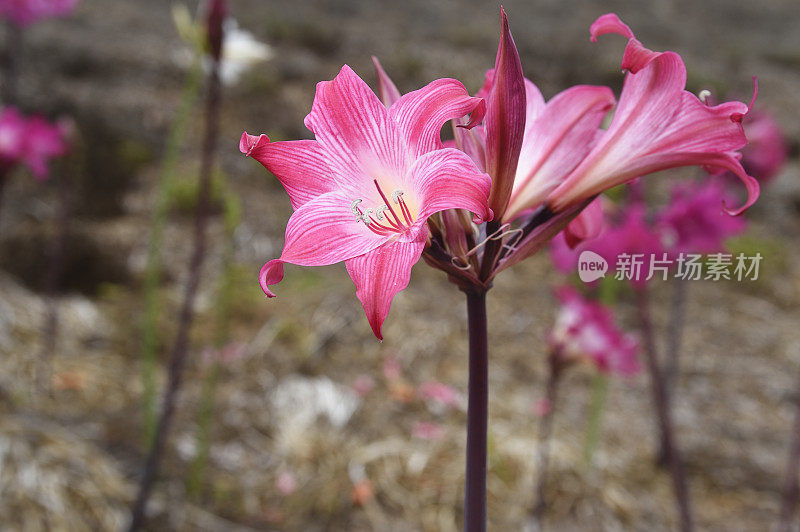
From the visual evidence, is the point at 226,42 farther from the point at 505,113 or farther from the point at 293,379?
the point at 293,379

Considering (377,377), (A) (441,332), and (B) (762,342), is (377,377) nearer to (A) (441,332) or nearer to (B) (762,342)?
(A) (441,332)

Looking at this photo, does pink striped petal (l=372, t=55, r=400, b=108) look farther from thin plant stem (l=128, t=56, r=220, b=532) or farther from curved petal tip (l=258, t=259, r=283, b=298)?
thin plant stem (l=128, t=56, r=220, b=532)

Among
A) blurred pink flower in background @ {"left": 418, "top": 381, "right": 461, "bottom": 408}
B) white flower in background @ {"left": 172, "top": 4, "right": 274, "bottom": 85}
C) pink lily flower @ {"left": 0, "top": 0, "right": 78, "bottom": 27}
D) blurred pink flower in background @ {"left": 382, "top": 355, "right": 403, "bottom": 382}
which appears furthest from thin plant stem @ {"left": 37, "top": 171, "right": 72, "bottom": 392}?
blurred pink flower in background @ {"left": 418, "top": 381, "right": 461, "bottom": 408}

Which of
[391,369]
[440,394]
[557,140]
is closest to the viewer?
[557,140]

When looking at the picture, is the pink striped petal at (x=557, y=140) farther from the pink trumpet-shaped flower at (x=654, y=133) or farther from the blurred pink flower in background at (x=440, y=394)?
the blurred pink flower in background at (x=440, y=394)

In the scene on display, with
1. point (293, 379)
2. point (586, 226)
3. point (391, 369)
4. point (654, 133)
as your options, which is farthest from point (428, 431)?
point (654, 133)

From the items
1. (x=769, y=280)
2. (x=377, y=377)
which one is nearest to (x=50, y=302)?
(x=377, y=377)

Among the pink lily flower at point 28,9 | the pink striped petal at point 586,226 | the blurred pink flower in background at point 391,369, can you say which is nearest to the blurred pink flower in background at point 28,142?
the pink lily flower at point 28,9
